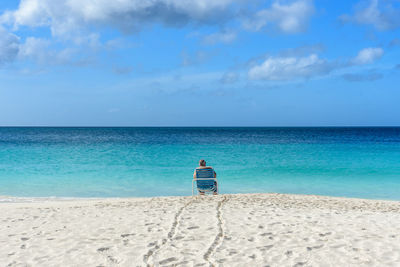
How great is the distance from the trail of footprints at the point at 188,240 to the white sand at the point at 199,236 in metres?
0.02

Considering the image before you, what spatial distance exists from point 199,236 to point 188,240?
296mm

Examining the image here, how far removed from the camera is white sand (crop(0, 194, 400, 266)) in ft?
16.4

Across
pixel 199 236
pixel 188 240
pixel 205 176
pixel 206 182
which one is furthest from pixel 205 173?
pixel 188 240

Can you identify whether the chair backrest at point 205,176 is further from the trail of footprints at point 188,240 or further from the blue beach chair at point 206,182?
the trail of footprints at point 188,240

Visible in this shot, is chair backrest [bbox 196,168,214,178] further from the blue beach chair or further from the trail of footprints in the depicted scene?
the trail of footprints

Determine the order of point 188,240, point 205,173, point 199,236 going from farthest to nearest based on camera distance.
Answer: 1. point 205,173
2. point 199,236
3. point 188,240

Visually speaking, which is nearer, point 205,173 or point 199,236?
point 199,236

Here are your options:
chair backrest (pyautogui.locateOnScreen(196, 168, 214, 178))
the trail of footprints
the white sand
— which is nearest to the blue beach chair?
chair backrest (pyautogui.locateOnScreen(196, 168, 214, 178))

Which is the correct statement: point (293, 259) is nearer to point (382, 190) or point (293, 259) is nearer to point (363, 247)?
point (363, 247)

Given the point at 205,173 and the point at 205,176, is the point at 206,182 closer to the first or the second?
the point at 205,176

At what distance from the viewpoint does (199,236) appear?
239 inches

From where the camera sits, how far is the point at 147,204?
9.53 m

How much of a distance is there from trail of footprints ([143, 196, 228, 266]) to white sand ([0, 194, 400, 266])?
0.02 meters

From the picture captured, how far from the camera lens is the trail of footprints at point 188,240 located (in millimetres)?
4945
